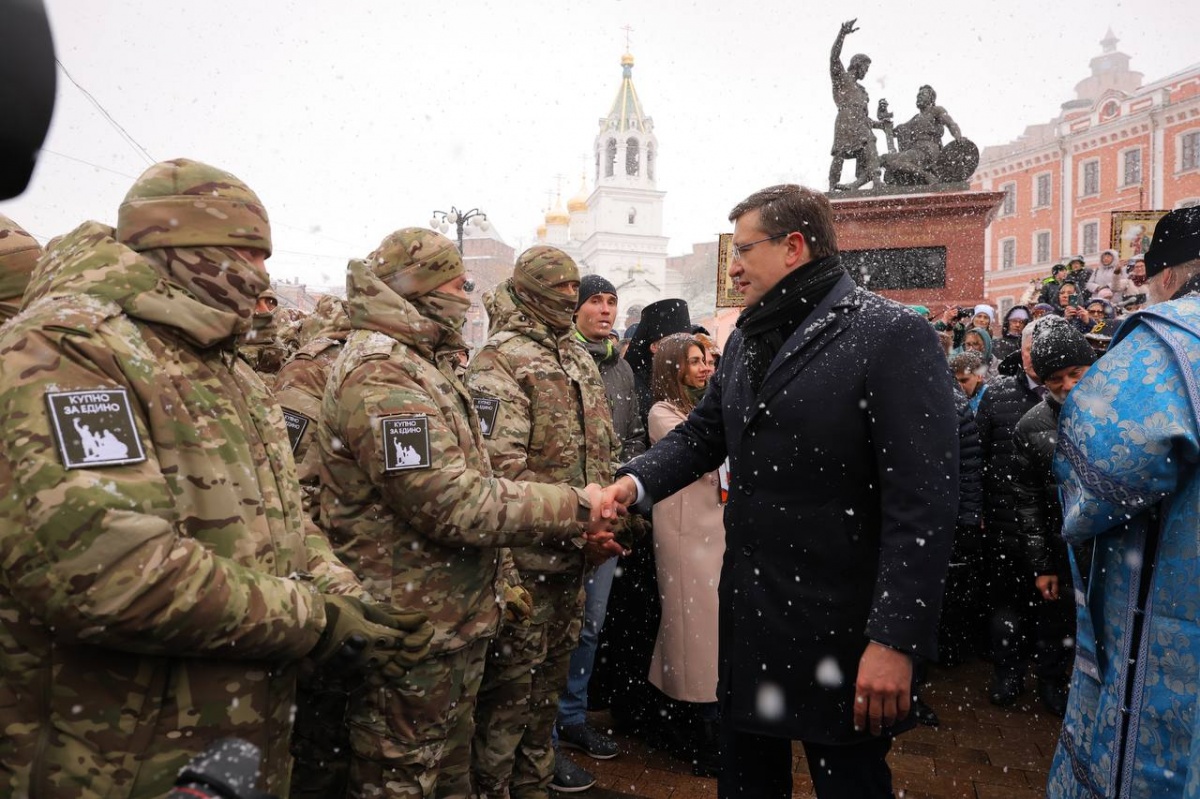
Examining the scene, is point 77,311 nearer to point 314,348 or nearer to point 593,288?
point 314,348

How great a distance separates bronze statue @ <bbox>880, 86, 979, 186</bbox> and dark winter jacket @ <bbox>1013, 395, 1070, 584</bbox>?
8.33 meters

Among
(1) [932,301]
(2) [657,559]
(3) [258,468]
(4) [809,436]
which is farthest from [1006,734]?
(1) [932,301]

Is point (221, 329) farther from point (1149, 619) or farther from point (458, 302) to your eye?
point (1149, 619)

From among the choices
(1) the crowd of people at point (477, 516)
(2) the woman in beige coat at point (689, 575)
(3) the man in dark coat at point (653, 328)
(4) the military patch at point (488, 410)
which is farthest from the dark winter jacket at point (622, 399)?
(4) the military patch at point (488, 410)

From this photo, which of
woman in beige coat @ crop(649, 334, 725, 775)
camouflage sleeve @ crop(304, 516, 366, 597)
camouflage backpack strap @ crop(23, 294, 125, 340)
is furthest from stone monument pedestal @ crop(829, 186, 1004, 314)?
camouflage backpack strap @ crop(23, 294, 125, 340)

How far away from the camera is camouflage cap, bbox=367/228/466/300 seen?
2.68 meters

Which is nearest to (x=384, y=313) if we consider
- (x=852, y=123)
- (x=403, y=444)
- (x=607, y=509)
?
(x=403, y=444)

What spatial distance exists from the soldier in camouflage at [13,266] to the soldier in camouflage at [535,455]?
5.45 ft

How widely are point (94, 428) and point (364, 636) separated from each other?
2.22ft

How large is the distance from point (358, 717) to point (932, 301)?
10.2m

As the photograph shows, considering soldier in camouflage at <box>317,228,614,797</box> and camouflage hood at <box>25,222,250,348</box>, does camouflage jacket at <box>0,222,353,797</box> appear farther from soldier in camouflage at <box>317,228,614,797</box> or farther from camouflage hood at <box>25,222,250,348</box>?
soldier in camouflage at <box>317,228,614,797</box>

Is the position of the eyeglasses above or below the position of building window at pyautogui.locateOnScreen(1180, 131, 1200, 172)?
below

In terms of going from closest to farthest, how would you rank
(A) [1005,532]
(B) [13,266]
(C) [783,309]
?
(B) [13,266] < (C) [783,309] < (A) [1005,532]

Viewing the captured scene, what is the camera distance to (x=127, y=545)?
4.27 feet
